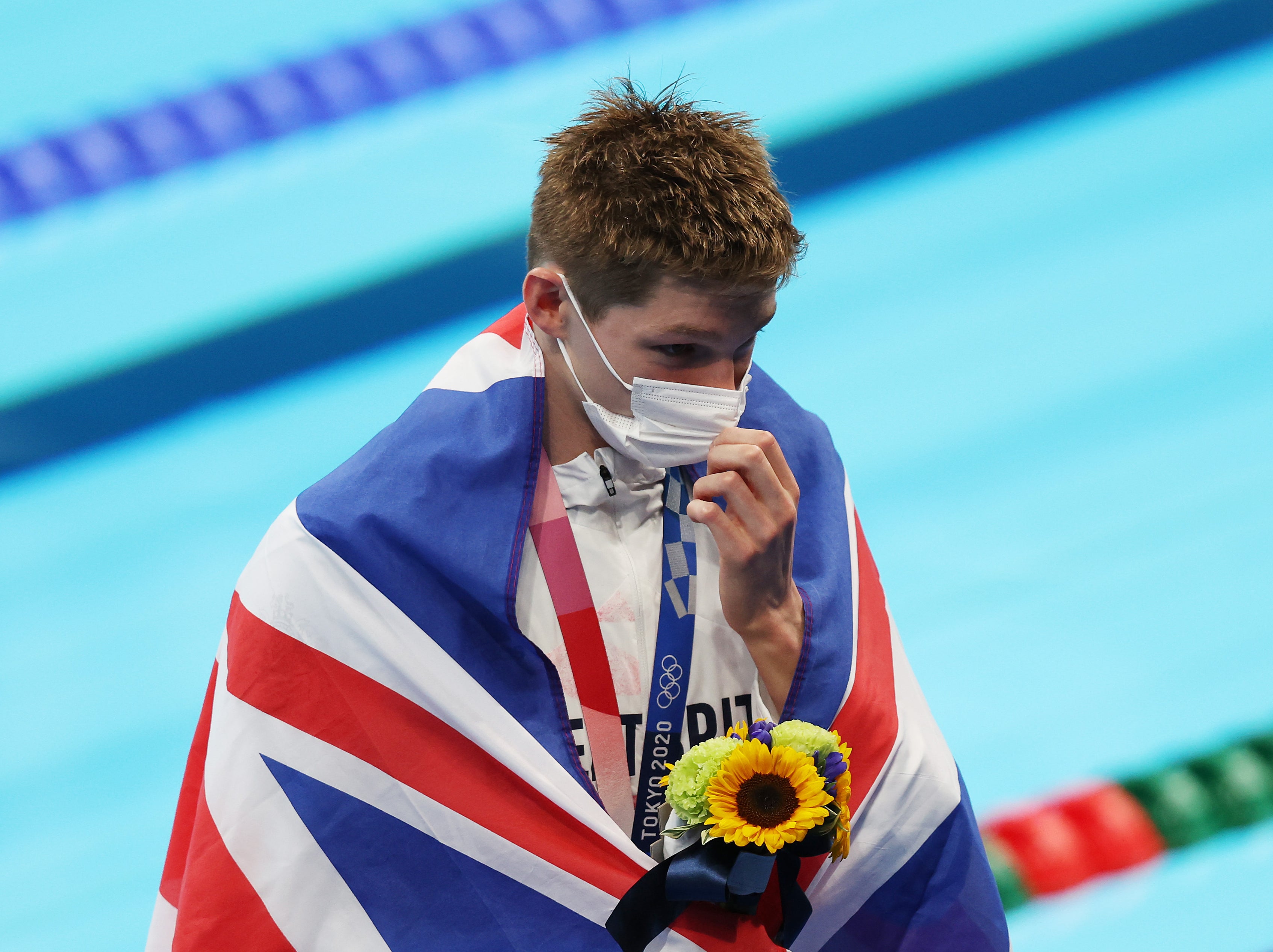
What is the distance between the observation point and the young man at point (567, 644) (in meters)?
1.61

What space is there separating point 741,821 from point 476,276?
4.00 meters

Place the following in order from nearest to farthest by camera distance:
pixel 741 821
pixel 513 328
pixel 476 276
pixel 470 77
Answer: pixel 741 821 → pixel 513 328 → pixel 476 276 → pixel 470 77

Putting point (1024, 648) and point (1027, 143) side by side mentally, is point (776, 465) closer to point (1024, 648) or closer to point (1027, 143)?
point (1024, 648)

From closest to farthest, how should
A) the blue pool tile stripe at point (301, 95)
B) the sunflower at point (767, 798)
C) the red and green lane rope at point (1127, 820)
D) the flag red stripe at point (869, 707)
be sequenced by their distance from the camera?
the sunflower at point (767, 798) → the flag red stripe at point (869, 707) → the red and green lane rope at point (1127, 820) → the blue pool tile stripe at point (301, 95)

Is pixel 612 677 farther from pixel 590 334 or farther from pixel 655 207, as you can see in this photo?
pixel 655 207

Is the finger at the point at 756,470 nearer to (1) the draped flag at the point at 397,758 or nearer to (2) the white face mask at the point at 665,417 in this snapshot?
(2) the white face mask at the point at 665,417

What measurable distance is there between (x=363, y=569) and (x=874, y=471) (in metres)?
3.31

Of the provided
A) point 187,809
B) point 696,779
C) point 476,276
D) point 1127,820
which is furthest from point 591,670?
point 476,276

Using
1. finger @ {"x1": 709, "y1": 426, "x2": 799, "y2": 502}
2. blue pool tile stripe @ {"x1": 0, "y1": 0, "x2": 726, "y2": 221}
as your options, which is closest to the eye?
finger @ {"x1": 709, "y1": 426, "x2": 799, "y2": 502}

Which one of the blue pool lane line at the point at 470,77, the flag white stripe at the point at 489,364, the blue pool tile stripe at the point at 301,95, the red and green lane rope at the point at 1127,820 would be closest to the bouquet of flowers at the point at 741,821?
the flag white stripe at the point at 489,364

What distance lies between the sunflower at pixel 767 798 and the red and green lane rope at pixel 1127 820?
6.21 ft

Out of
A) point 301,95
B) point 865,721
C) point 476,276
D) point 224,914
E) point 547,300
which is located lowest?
point 224,914

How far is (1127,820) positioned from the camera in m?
3.41

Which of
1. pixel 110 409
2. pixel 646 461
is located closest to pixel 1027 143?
pixel 110 409
